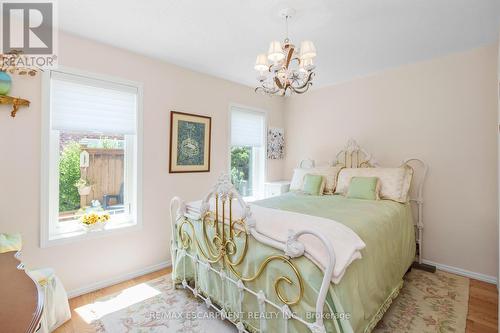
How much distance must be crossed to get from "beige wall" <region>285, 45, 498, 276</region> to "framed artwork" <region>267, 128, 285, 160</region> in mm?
1273

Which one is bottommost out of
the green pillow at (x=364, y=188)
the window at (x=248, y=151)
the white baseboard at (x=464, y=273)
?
the white baseboard at (x=464, y=273)

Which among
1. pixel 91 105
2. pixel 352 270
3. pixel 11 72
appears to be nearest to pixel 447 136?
pixel 352 270

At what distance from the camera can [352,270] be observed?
1.45m

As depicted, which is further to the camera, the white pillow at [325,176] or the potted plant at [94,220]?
the white pillow at [325,176]

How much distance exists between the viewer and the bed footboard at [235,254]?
1321 mm

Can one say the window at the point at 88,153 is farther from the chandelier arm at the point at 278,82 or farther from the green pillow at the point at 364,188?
the green pillow at the point at 364,188

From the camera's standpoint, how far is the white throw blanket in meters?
1.30

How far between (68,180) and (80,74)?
102 centimetres

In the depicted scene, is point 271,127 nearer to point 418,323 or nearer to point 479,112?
point 479,112

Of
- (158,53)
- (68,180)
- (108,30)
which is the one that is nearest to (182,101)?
(158,53)

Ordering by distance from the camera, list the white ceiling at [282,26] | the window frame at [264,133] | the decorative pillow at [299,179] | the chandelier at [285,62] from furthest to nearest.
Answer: the window frame at [264,133]
the decorative pillow at [299,179]
the white ceiling at [282,26]
the chandelier at [285,62]

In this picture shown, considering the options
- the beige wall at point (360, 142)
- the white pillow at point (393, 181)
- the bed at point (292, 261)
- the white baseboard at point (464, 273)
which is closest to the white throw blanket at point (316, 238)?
the bed at point (292, 261)

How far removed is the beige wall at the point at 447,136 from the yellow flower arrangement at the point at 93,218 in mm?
3301

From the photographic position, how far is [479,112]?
8.50 ft
